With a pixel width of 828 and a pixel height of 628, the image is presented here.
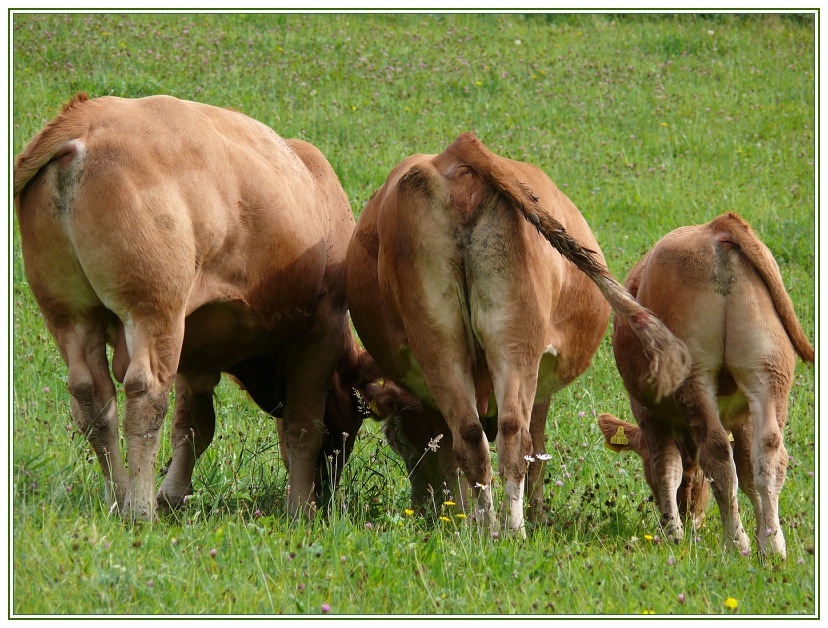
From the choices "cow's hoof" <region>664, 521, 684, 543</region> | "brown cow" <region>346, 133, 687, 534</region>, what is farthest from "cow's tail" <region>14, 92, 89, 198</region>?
"cow's hoof" <region>664, 521, 684, 543</region>

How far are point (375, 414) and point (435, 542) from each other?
200 centimetres

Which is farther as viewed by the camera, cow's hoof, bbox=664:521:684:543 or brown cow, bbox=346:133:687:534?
cow's hoof, bbox=664:521:684:543

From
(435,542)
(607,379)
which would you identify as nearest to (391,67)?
(607,379)

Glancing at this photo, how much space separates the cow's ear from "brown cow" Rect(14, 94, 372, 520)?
6.64 ft

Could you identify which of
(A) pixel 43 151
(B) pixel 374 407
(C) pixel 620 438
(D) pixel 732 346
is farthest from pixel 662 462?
(A) pixel 43 151

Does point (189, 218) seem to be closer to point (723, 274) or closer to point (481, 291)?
point (481, 291)

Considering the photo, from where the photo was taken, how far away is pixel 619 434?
708cm

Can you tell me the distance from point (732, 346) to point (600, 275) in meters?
0.96

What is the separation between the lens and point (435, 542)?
4.94 metres

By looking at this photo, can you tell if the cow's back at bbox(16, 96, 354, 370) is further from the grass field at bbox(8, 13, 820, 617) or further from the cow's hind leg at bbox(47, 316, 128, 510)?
the grass field at bbox(8, 13, 820, 617)

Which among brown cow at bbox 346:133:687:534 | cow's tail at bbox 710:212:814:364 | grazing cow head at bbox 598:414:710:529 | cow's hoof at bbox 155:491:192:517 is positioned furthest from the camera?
grazing cow head at bbox 598:414:710:529

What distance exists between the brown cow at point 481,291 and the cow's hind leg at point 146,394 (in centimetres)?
114

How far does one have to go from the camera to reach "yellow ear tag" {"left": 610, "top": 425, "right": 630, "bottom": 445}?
708 centimetres
